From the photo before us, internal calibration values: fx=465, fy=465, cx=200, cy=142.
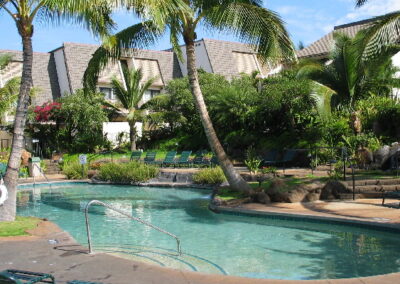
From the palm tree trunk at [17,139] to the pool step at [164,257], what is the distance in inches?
88.0

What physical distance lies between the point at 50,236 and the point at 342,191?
828 cm

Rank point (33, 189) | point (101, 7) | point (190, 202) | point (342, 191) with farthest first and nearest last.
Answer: point (33, 189), point (190, 202), point (342, 191), point (101, 7)

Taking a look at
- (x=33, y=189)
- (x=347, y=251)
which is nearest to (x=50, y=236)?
(x=347, y=251)

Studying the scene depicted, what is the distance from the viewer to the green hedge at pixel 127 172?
67.9ft

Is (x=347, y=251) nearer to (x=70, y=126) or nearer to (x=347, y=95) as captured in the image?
(x=347, y=95)

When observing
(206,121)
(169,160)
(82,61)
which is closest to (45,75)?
(82,61)

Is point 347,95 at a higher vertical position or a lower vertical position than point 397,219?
higher

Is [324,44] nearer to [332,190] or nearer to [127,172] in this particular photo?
[127,172]

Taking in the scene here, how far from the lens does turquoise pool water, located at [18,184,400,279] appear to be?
25.6ft

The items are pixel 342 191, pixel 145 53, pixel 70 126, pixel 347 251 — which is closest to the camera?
pixel 347 251

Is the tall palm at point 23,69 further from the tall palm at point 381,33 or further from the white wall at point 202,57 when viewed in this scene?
the white wall at point 202,57

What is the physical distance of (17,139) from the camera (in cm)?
1002

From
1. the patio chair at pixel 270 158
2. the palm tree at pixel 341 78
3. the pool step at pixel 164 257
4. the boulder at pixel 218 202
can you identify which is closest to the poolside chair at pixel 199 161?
the patio chair at pixel 270 158

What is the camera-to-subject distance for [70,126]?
30.2 m
